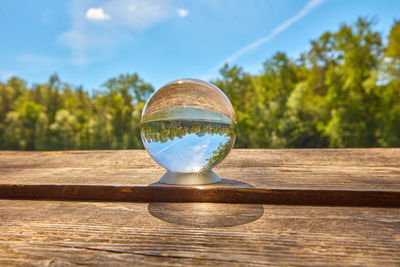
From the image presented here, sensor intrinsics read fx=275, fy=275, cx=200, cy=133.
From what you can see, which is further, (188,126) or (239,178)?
(239,178)

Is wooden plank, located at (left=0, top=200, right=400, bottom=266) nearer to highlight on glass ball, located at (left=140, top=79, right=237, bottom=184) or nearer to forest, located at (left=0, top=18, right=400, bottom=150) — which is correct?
highlight on glass ball, located at (left=140, top=79, right=237, bottom=184)

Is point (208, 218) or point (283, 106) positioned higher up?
point (283, 106)

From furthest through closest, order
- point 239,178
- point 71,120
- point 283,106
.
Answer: point 71,120, point 283,106, point 239,178

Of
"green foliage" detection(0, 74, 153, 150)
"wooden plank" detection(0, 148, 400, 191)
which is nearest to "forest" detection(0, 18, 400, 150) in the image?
"green foliage" detection(0, 74, 153, 150)

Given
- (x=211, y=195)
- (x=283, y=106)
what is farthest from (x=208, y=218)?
(x=283, y=106)

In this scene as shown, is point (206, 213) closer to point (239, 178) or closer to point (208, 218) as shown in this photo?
point (208, 218)

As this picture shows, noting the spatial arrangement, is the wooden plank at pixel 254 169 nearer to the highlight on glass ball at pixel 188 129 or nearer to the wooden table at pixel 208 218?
the wooden table at pixel 208 218

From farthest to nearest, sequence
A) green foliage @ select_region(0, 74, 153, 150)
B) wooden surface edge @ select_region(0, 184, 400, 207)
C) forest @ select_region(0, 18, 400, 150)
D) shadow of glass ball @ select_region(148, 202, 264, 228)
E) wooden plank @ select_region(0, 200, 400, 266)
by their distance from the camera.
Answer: green foliage @ select_region(0, 74, 153, 150) → forest @ select_region(0, 18, 400, 150) → wooden surface edge @ select_region(0, 184, 400, 207) → shadow of glass ball @ select_region(148, 202, 264, 228) → wooden plank @ select_region(0, 200, 400, 266)
